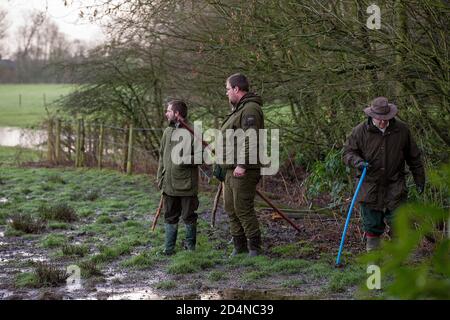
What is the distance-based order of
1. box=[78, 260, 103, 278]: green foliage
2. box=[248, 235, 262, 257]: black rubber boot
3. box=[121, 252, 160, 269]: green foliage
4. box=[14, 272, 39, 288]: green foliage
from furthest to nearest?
1. box=[248, 235, 262, 257]: black rubber boot
2. box=[121, 252, 160, 269]: green foliage
3. box=[78, 260, 103, 278]: green foliage
4. box=[14, 272, 39, 288]: green foliage

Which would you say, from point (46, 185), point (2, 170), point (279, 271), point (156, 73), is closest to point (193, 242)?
point (279, 271)

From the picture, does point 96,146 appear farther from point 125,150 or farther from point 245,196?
point 245,196

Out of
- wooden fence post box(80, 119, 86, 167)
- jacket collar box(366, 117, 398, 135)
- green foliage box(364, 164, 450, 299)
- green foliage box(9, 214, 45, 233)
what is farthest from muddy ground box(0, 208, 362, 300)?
wooden fence post box(80, 119, 86, 167)

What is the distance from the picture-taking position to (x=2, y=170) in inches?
744

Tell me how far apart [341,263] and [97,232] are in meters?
3.97

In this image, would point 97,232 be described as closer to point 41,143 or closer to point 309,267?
point 309,267

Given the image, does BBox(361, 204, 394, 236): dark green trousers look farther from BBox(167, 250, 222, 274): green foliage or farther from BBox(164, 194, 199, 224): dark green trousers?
BBox(164, 194, 199, 224): dark green trousers

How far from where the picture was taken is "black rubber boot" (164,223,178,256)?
7820 mm

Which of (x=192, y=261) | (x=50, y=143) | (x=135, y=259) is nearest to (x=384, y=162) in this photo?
(x=192, y=261)

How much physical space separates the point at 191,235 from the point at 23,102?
145 feet

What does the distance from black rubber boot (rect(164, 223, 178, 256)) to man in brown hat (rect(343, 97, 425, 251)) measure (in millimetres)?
2246

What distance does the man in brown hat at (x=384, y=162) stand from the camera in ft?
21.9

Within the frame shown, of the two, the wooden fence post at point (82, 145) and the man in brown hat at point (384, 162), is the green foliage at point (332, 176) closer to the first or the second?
the man in brown hat at point (384, 162)

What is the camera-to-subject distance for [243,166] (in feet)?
23.8
